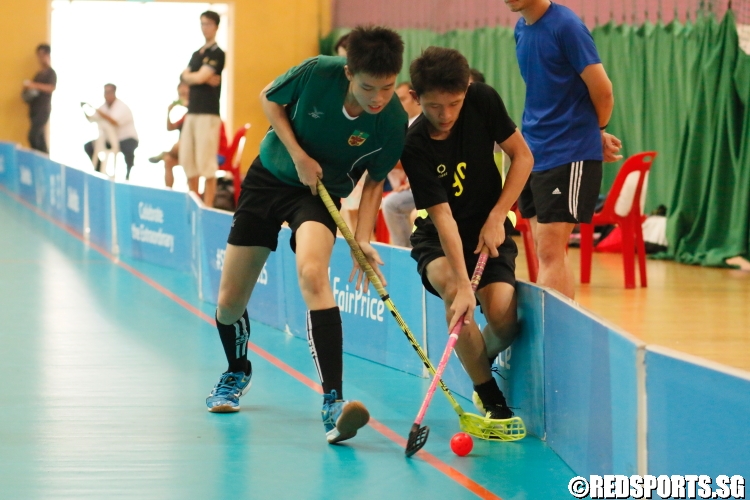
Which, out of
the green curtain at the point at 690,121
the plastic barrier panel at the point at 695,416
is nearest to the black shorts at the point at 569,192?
the plastic barrier panel at the point at 695,416

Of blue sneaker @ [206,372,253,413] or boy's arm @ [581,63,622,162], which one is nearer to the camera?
blue sneaker @ [206,372,253,413]

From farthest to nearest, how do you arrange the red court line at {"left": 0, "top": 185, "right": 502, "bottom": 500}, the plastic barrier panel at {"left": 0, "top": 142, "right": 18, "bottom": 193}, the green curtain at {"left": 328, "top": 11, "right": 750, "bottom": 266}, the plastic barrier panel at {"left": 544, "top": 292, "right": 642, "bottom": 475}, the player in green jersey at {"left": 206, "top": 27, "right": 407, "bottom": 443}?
the plastic barrier panel at {"left": 0, "top": 142, "right": 18, "bottom": 193} < the green curtain at {"left": 328, "top": 11, "right": 750, "bottom": 266} < the player in green jersey at {"left": 206, "top": 27, "right": 407, "bottom": 443} < the red court line at {"left": 0, "top": 185, "right": 502, "bottom": 500} < the plastic barrier panel at {"left": 544, "top": 292, "right": 642, "bottom": 475}

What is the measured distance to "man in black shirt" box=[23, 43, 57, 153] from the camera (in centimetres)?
1630

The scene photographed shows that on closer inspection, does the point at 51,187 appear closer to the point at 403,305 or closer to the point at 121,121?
the point at 121,121

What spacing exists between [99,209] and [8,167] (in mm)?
6371

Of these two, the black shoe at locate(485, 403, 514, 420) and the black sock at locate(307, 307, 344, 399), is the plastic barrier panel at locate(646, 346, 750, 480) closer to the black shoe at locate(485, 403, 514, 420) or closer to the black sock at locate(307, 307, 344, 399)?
the black shoe at locate(485, 403, 514, 420)

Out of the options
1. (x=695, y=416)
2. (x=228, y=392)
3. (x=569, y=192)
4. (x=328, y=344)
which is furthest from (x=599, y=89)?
(x=695, y=416)

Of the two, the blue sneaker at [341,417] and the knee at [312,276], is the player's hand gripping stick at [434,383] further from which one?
the knee at [312,276]

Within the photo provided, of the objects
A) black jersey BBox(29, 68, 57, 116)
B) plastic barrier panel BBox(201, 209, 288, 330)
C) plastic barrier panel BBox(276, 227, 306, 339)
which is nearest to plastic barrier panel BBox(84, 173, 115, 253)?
plastic barrier panel BBox(201, 209, 288, 330)

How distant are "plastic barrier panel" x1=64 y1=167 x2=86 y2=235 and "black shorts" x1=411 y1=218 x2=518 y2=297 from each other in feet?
23.4

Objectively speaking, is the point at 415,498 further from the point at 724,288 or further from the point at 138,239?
the point at 138,239

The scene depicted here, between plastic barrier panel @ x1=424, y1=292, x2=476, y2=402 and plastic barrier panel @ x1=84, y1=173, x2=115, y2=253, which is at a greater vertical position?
plastic barrier panel @ x1=424, y1=292, x2=476, y2=402

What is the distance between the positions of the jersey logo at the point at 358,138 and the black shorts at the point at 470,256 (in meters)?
0.50

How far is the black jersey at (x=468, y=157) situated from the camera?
12.1ft
